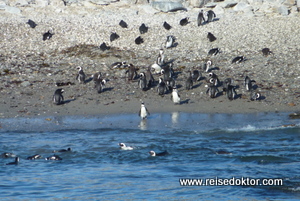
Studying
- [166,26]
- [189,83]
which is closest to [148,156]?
[189,83]

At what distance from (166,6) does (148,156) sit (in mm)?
13278

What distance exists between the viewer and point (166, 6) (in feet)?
74.2

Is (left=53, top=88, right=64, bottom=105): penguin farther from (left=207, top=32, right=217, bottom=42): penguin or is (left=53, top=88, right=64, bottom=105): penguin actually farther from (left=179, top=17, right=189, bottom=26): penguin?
(left=179, top=17, right=189, bottom=26): penguin

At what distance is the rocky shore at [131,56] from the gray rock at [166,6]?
0.26m

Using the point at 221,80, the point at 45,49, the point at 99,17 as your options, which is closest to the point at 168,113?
the point at 221,80

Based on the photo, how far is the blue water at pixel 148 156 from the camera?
337 inches

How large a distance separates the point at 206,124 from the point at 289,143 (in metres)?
2.08

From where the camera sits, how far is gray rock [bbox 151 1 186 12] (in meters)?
22.6

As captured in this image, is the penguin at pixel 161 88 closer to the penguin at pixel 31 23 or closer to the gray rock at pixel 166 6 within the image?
the penguin at pixel 31 23

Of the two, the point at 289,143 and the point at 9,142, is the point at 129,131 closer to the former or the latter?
the point at 9,142

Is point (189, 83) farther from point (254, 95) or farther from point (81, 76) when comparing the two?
point (81, 76)

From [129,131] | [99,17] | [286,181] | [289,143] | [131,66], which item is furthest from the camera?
[99,17]

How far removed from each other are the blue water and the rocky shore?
3.04 ft

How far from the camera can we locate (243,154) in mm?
10406
